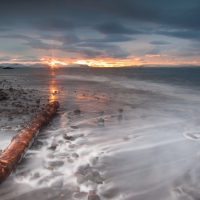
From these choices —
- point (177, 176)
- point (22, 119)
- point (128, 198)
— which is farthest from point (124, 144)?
point (22, 119)

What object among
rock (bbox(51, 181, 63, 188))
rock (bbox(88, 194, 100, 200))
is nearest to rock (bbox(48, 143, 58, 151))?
rock (bbox(51, 181, 63, 188))

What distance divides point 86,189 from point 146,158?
6.58 feet

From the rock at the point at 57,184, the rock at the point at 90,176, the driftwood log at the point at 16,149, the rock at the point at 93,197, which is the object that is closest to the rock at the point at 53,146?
the driftwood log at the point at 16,149

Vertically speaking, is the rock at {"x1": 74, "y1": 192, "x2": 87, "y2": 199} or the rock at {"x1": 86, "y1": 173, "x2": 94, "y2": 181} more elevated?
the rock at {"x1": 86, "y1": 173, "x2": 94, "y2": 181}

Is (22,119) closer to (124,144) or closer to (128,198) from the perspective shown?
(124,144)

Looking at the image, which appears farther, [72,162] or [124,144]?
[124,144]

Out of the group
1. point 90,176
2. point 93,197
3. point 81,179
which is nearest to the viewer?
point 93,197

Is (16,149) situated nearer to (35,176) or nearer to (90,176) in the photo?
(35,176)

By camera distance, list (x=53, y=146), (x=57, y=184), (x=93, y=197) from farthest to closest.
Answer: (x=53, y=146) → (x=57, y=184) → (x=93, y=197)

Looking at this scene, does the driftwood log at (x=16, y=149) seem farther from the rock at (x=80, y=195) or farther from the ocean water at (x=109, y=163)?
the rock at (x=80, y=195)

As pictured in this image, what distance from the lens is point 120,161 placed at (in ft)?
14.5

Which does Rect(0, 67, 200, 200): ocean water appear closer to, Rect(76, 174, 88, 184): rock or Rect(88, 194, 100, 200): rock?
Rect(76, 174, 88, 184): rock

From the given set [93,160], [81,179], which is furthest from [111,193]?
[93,160]

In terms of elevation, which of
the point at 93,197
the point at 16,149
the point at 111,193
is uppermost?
the point at 16,149
